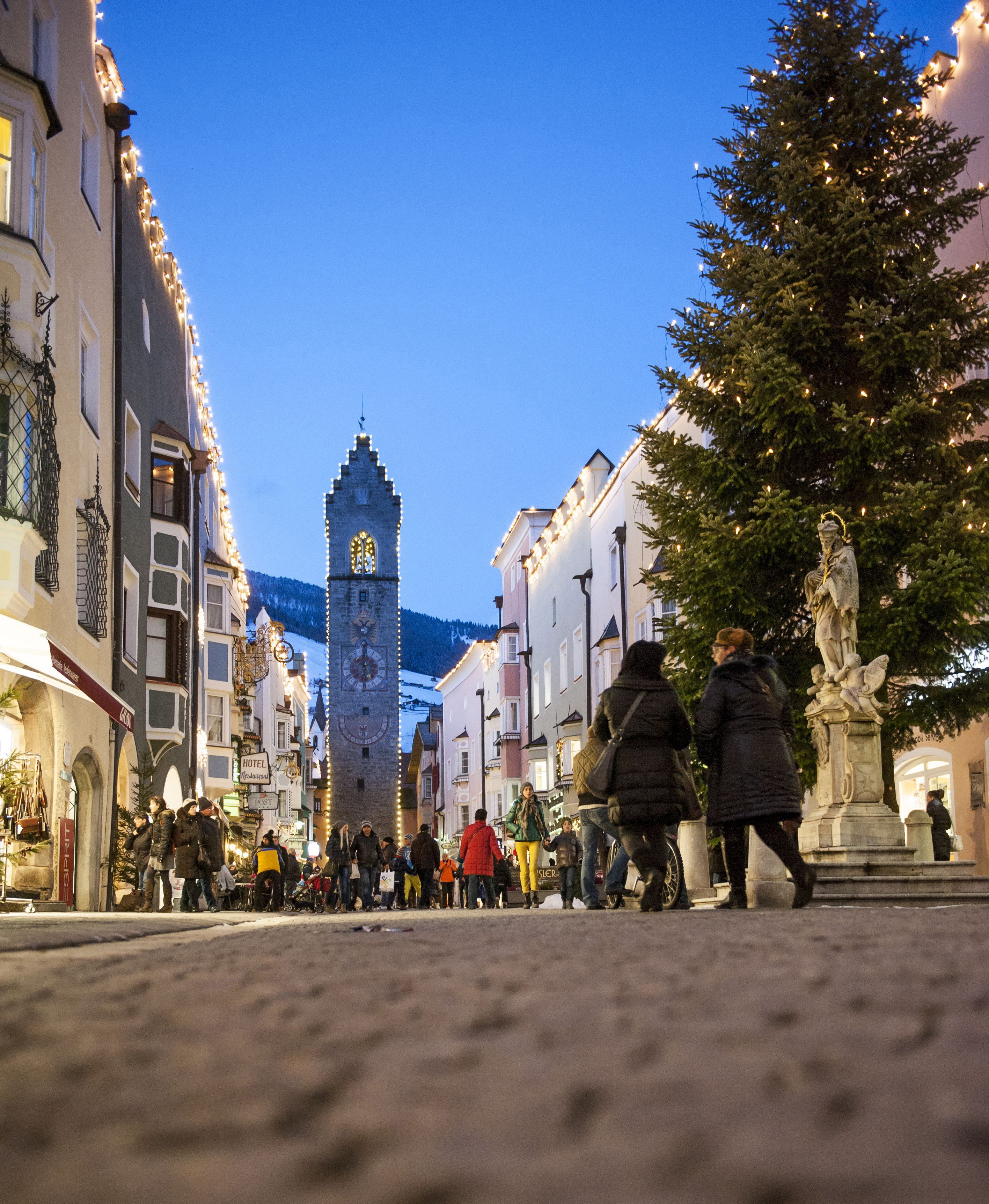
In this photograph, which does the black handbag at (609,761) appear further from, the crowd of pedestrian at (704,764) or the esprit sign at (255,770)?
the esprit sign at (255,770)

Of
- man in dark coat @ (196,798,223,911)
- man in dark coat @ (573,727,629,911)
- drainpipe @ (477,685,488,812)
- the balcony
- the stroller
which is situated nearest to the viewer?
man in dark coat @ (573,727,629,911)

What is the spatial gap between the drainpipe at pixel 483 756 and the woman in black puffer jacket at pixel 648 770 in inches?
2287

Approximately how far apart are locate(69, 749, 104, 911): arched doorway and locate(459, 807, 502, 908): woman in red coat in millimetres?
5453

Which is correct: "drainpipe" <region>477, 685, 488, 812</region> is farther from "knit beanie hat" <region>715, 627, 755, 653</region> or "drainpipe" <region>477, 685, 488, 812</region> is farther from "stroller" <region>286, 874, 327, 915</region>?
"knit beanie hat" <region>715, 627, 755, 653</region>

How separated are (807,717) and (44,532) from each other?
9.15m

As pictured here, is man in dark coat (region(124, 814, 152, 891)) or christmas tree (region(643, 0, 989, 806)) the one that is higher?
christmas tree (region(643, 0, 989, 806))

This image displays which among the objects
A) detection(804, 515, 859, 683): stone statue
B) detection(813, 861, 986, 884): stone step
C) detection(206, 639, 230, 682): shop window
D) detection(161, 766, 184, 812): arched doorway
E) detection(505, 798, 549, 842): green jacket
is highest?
detection(206, 639, 230, 682): shop window

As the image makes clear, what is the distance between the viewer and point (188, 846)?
19812 millimetres

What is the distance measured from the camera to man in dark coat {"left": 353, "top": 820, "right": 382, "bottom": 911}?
25.3 meters

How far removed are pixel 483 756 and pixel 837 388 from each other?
49.6 m

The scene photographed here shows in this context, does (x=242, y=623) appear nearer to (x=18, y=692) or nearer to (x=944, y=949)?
(x=18, y=692)

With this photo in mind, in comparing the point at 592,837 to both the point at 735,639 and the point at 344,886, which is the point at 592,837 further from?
→ the point at 344,886

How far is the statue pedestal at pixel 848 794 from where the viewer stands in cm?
1531

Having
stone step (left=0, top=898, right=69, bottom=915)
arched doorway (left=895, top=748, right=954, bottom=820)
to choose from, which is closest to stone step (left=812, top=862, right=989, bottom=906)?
stone step (left=0, top=898, right=69, bottom=915)
